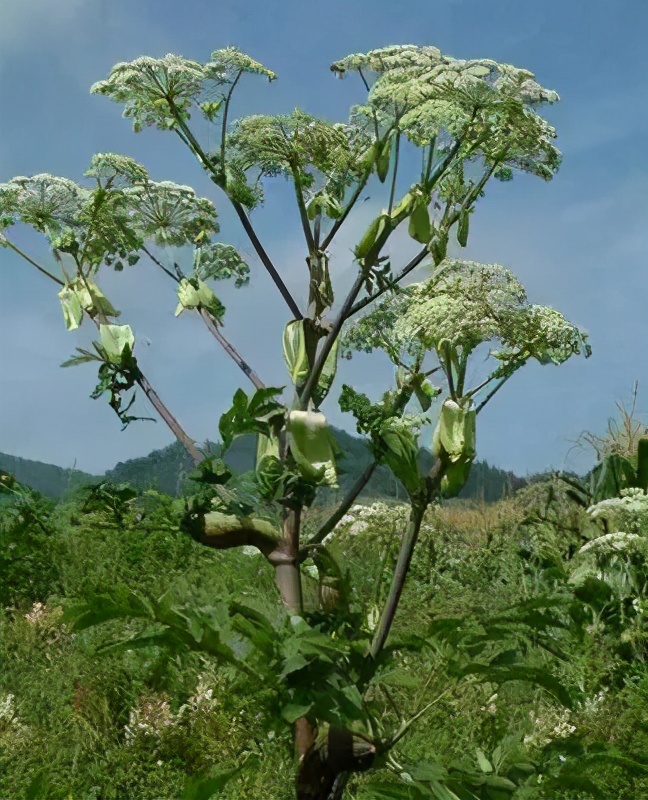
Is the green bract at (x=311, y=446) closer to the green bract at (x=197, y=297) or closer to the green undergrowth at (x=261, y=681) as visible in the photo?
the green undergrowth at (x=261, y=681)

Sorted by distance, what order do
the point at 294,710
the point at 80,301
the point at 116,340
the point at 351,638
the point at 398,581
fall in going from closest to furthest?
the point at 294,710 < the point at 398,581 < the point at 351,638 < the point at 116,340 < the point at 80,301

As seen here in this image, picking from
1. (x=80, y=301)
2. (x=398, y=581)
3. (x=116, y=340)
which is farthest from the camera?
(x=80, y=301)

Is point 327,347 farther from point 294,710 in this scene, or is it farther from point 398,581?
point 294,710

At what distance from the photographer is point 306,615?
6.56 ft

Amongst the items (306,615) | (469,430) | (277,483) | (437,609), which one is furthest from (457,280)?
(437,609)

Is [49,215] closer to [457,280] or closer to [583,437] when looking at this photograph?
[457,280]

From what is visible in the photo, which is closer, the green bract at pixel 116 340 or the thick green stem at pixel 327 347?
the thick green stem at pixel 327 347

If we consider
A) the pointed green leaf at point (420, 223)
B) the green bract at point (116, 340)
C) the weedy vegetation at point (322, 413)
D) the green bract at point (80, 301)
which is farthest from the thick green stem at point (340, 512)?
the green bract at point (80, 301)

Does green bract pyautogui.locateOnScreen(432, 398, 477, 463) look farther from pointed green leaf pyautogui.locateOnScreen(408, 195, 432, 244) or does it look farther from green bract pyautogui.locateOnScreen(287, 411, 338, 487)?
pointed green leaf pyautogui.locateOnScreen(408, 195, 432, 244)

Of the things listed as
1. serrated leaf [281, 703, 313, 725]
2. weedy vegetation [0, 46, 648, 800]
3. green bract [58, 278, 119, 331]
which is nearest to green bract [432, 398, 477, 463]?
weedy vegetation [0, 46, 648, 800]

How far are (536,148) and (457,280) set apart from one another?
391 mm

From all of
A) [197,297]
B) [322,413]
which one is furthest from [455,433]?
[197,297]

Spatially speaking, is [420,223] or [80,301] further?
[80,301]

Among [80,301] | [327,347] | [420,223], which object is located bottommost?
[327,347]
